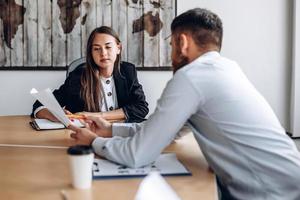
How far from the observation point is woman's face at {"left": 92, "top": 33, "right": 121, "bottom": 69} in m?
2.47

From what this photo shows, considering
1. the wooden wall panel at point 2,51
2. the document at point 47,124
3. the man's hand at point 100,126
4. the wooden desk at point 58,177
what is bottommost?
the document at point 47,124

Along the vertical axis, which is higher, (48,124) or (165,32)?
(165,32)

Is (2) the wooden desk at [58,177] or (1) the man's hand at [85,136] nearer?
(2) the wooden desk at [58,177]

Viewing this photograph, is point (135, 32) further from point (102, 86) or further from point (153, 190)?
point (153, 190)

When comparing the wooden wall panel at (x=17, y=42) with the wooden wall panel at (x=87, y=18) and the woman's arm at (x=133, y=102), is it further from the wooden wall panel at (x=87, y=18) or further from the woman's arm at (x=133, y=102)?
the woman's arm at (x=133, y=102)

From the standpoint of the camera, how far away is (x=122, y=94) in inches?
99.0

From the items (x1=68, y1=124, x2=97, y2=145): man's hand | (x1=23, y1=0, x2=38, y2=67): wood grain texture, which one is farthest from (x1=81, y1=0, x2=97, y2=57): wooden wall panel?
(x1=68, y1=124, x2=97, y2=145): man's hand

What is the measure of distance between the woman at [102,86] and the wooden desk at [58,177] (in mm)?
657

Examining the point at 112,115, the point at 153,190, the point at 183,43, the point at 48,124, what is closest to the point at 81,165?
the point at 153,190

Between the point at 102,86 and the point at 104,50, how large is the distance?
0.21 metres

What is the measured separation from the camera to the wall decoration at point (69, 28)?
3.37 metres

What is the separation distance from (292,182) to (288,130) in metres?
2.66

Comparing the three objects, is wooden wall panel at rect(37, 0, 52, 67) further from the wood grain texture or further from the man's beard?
the man's beard

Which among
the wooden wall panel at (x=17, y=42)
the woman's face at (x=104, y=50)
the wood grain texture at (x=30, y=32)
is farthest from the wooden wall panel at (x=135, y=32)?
the woman's face at (x=104, y=50)
